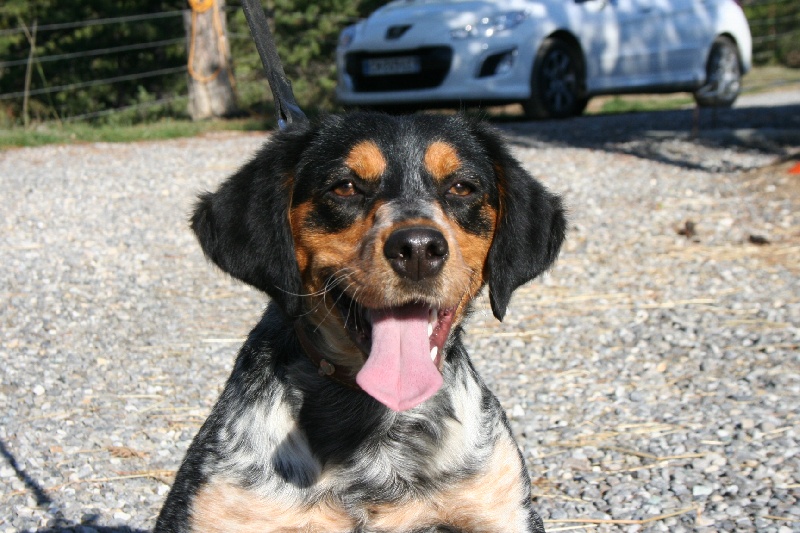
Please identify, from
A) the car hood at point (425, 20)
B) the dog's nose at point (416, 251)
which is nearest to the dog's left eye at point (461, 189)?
the dog's nose at point (416, 251)

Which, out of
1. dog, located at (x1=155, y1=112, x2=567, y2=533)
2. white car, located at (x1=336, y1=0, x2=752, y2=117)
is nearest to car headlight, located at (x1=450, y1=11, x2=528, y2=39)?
white car, located at (x1=336, y1=0, x2=752, y2=117)

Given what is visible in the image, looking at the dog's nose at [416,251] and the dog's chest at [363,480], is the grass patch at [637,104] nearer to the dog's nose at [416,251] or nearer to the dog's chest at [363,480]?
the dog's chest at [363,480]

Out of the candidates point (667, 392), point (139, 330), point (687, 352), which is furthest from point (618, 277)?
point (139, 330)

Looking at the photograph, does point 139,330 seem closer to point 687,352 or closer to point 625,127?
point 687,352

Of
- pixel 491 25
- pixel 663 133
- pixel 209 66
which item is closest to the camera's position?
pixel 491 25

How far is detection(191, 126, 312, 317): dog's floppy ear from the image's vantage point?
3078 mm

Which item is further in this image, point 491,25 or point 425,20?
point 425,20

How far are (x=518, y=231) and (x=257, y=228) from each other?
84cm

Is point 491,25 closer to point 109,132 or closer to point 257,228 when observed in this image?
point 109,132

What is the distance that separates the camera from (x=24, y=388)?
5.35 meters

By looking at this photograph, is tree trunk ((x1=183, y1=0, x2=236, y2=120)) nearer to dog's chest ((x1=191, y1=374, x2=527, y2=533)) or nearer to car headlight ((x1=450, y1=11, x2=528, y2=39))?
car headlight ((x1=450, y1=11, x2=528, y2=39))

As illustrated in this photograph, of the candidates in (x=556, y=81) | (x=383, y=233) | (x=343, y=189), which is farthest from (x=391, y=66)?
(x=383, y=233)

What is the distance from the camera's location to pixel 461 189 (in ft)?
10.9

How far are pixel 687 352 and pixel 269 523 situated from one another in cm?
355
